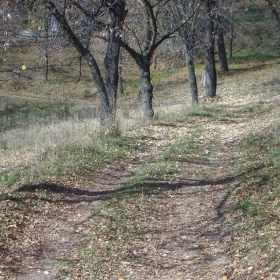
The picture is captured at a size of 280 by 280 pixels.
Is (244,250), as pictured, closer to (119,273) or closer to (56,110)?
(119,273)

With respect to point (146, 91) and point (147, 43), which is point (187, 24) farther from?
point (146, 91)

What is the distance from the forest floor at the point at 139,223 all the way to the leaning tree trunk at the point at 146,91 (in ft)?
16.3

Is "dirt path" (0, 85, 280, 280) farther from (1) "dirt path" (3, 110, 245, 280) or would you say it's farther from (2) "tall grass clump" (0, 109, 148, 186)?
(2) "tall grass clump" (0, 109, 148, 186)

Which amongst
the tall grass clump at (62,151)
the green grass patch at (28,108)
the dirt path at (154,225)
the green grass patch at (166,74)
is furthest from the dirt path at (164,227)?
the green grass patch at (166,74)

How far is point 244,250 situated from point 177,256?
0.78 meters

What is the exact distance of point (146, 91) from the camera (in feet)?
54.6

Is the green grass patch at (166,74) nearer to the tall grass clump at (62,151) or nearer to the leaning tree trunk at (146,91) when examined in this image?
the leaning tree trunk at (146,91)


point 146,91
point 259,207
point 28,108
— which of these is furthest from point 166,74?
point 259,207

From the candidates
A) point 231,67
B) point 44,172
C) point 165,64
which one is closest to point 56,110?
point 231,67

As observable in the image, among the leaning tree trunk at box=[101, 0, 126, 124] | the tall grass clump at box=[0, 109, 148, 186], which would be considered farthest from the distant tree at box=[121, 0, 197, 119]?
the tall grass clump at box=[0, 109, 148, 186]

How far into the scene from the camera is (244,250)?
581 centimetres

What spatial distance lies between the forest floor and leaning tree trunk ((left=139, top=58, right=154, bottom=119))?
497 centimetres

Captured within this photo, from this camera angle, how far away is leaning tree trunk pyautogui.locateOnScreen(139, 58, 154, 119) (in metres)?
16.2

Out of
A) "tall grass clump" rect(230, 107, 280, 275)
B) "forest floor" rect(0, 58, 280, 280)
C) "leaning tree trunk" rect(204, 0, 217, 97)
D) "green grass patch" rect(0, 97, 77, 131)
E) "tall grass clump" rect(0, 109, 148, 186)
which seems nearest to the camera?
"tall grass clump" rect(230, 107, 280, 275)
